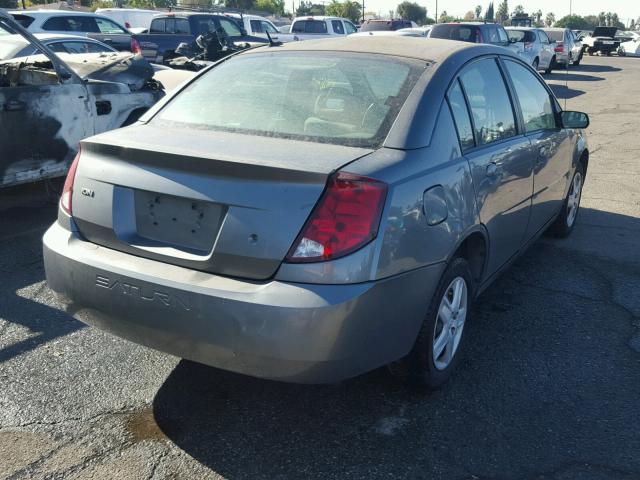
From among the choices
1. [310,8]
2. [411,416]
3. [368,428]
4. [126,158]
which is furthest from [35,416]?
[310,8]

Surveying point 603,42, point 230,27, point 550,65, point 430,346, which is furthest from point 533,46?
point 603,42

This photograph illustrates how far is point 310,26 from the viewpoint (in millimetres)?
24375

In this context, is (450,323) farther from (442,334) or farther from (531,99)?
(531,99)

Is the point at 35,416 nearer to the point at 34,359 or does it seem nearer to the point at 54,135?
the point at 34,359

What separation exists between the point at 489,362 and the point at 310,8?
8855 cm

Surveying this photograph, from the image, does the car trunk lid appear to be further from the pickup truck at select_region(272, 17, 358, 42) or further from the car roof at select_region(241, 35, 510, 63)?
the pickup truck at select_region(272, 17, 358, 42)

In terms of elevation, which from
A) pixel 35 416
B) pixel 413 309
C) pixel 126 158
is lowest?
pixel 35 416

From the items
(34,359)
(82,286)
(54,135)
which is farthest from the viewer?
(54,135)

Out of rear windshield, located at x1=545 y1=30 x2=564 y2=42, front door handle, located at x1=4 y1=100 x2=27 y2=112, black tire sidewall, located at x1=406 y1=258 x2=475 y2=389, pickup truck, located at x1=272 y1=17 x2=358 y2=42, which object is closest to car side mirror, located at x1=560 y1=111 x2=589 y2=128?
black tire sidewall, located at x1=406 y1=258 x2=475 y2=389

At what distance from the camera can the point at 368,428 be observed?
10.3ft

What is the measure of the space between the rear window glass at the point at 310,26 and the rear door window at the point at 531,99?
20.2 m

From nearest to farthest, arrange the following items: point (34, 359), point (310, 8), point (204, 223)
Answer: point (204, 223)
point (34, 359)
point (310, 8)

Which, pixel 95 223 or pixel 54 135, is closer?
pixel 95 223

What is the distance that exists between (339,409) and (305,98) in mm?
1538
